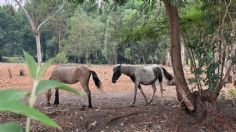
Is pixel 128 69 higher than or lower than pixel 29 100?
lower

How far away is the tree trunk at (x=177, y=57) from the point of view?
30.4ft

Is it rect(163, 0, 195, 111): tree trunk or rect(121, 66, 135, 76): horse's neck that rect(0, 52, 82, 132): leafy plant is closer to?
rect(163, 0, 195, 111): tree trunk

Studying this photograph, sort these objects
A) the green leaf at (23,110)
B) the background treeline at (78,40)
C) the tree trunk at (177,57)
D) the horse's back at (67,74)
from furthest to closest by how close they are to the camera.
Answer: the background treeline at (78,40) < the horse's back at (67,74) < the tree trunk at (177,57) < the green leaf at (23,110)

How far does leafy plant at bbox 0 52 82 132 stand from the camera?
1.61ft

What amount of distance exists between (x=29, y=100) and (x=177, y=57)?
9.16 meters

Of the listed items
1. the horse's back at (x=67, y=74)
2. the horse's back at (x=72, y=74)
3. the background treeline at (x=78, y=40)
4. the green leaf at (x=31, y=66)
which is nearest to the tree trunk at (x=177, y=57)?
the horse's back at (x=72, y=74)

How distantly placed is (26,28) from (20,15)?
6.47 ft

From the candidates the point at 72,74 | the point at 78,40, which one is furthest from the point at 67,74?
the point at 78,40

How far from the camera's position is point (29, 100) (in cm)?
55

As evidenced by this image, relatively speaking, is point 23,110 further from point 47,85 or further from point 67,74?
point 67,74

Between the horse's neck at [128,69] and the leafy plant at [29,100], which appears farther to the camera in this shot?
the horse's neck at [128,69]

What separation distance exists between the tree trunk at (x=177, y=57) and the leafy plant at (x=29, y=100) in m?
8.69

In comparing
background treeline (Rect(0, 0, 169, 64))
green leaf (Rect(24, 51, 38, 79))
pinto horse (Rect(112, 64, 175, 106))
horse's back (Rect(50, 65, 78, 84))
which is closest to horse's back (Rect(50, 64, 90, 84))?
horse's back (Rect(50, 65, 78, 84))

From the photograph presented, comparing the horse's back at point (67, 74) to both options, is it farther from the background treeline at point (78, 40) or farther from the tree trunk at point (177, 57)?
the background treeline at point (78, 40)
